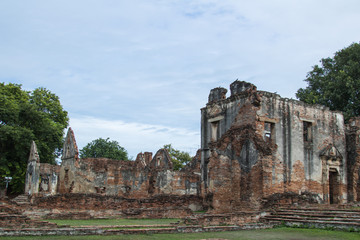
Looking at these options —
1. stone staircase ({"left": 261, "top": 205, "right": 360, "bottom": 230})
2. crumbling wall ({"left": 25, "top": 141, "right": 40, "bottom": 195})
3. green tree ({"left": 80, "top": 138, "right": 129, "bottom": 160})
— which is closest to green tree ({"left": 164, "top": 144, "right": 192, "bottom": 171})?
green tree ({"left": 80, "top": 138, "right": 129, "bottom": 160})

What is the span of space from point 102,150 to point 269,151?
34940mm

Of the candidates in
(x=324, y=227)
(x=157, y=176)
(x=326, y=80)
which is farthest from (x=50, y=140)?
(x=324, y=227)

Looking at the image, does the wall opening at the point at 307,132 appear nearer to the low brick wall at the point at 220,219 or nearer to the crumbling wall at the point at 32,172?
the low brick wall at the point at 220,219

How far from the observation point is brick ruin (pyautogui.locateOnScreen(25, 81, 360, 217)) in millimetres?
19703

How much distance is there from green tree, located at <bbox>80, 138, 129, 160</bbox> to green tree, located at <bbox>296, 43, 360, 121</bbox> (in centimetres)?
2486

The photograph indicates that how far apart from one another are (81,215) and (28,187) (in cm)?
1471

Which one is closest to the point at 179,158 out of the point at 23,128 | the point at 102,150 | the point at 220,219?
the point at 102,150

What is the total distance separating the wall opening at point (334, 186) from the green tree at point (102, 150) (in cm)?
3209

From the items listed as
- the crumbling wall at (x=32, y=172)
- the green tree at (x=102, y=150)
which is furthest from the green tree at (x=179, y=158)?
the crumbling wall at (x=32, y=172)

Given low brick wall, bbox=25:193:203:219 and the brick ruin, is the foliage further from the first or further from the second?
low brick wall, bbox=25:193:203:219

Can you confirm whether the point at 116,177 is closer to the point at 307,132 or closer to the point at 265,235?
the point at 307,132

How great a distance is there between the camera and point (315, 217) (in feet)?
48.7

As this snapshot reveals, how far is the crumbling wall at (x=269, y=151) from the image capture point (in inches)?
782

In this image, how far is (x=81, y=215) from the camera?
18156mm
